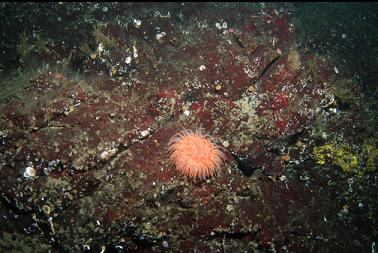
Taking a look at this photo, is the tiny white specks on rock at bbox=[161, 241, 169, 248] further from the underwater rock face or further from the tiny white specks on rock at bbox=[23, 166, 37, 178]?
the tiny white specks on rock at bbox=[23, 166, 37, 178]

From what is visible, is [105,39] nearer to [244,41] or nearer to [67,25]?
[67,25]

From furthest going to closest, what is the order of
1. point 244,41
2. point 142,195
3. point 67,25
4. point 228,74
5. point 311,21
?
point 311,21 < point 67,25 < point 244,41 < point 228,74 < point 142,195

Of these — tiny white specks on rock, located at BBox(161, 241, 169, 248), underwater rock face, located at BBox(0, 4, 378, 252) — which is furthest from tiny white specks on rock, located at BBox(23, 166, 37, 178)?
tiny white specks on rock, located at BBox(161, 241, 169, 248)

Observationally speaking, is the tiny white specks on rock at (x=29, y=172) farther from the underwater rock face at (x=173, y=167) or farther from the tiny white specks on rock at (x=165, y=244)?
the tiny white specks on rock at (x=165, y=244)

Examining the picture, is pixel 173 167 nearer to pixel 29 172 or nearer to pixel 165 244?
pixel 165 244

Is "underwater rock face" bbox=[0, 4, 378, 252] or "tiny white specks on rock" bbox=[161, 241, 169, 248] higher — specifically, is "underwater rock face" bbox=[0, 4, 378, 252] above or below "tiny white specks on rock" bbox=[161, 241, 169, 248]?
above

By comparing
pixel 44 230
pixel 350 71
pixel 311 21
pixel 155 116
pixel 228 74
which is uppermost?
pixel 311 21

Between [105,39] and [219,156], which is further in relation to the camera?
[105,39]

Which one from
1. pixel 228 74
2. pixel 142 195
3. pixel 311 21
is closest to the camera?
pixel 142 195

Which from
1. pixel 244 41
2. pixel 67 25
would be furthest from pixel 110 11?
pixel 244 41

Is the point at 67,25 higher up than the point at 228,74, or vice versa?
the point at 67,25
